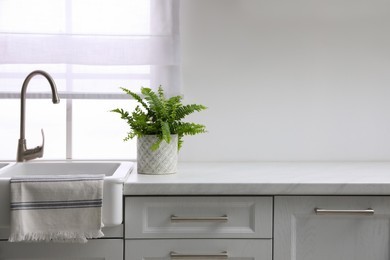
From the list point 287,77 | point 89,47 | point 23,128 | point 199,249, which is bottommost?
point 199,249

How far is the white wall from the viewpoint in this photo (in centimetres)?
234

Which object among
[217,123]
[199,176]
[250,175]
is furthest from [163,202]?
[217,123]

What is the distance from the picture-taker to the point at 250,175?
1.86m

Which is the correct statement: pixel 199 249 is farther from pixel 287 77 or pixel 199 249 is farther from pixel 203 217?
pixel 287 77

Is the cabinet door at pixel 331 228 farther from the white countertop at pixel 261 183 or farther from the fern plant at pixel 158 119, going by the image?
the fern plant at pixel 158 119

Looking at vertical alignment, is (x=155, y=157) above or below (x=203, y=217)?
above

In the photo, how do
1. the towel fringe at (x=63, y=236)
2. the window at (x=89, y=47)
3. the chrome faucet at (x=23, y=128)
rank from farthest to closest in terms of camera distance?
1. the window at (x=89, y=47)
2. the chrome faucet at (x=23, y=128)
3. the towel fringe at (x=63, y=236)

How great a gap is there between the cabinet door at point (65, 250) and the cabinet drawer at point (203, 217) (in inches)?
3.5

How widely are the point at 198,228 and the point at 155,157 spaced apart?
0.33m

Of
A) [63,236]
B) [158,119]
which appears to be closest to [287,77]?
[158,119]

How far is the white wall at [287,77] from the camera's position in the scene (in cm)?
234

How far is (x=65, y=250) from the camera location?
1.67 meters

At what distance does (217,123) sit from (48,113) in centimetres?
75

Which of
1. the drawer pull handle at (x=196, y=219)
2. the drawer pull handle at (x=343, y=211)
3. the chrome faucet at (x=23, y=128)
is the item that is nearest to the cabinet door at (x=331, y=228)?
the drawer pull handle at (x=343, y=211)
